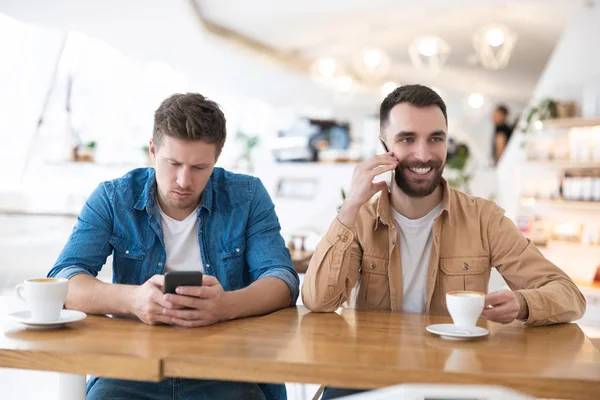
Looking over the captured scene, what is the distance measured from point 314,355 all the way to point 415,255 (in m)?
0.81

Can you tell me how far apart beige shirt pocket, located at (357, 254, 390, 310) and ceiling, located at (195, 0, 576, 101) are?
15.4 feet

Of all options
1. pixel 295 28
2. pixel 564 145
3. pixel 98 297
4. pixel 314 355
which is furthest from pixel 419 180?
pixel 295 28

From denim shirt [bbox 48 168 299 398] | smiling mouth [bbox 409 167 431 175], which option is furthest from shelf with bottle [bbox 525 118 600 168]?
denim shirt [bbox 48 168 299 398]

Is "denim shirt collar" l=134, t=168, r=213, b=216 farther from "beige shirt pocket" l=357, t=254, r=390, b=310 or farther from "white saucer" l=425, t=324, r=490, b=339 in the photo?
"white saucer" l=425, t=324, r=490, b=339

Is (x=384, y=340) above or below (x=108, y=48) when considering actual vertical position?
below

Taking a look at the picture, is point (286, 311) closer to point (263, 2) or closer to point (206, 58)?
point (263, 2)

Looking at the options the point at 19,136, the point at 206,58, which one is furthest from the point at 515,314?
the point at 206,58

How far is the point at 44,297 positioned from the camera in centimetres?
154

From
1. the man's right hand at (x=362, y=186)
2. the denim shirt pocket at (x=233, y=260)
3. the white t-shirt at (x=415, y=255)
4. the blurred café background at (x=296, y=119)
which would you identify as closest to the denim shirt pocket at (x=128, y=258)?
the denim shirt pocket at (x=233, y=260)

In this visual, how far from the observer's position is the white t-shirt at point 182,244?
201 cm

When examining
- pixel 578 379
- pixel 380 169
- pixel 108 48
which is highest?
pixel 108 48

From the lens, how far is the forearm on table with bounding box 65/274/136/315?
1680mm

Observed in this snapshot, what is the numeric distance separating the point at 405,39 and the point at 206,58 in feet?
9.28

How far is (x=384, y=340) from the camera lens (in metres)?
1.46
